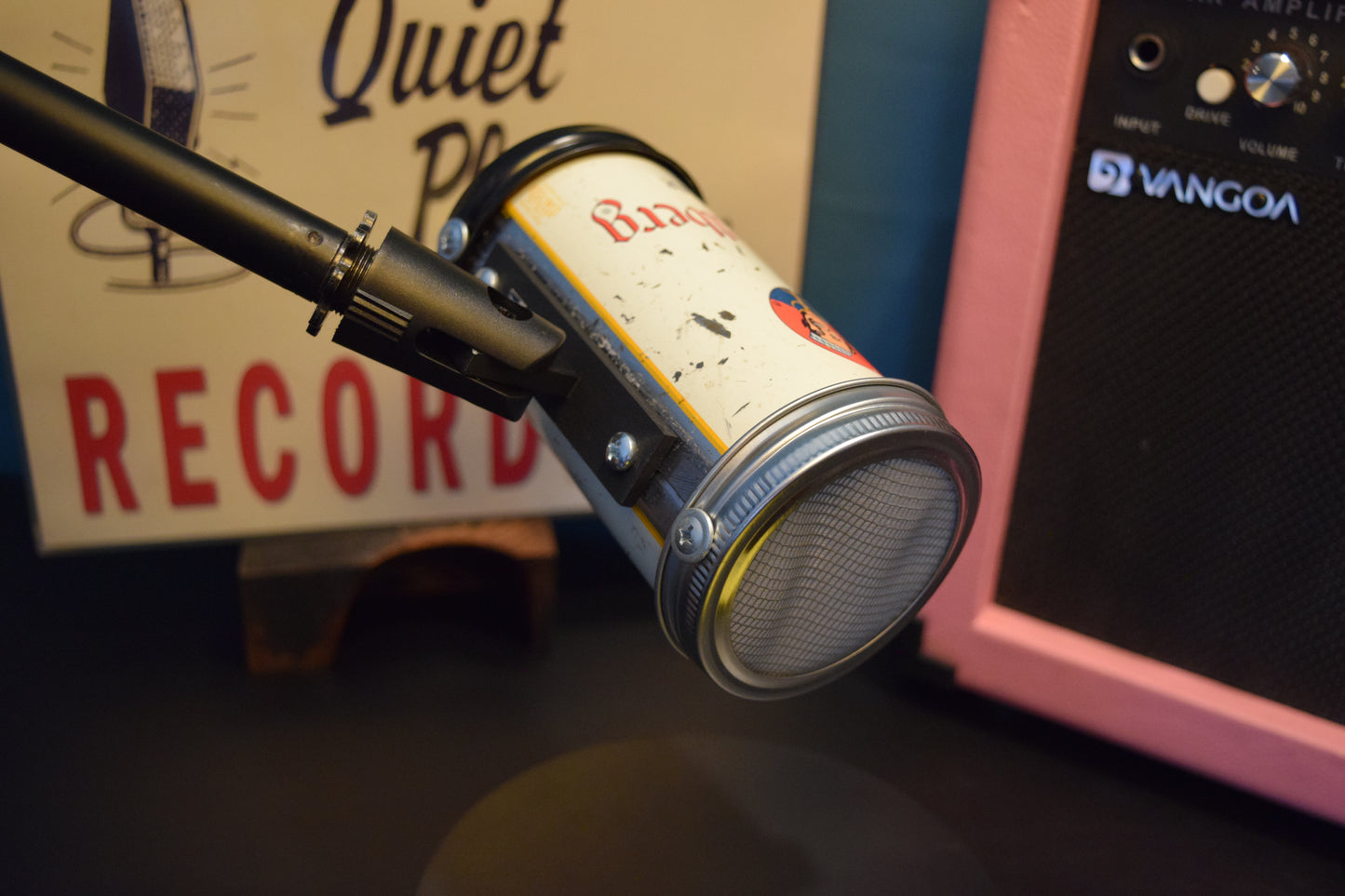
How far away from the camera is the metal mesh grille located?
0.52m

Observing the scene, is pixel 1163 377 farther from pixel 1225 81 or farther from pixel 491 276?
pixel 491 276

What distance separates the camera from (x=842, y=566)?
0.55 m

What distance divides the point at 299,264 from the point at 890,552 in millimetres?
321

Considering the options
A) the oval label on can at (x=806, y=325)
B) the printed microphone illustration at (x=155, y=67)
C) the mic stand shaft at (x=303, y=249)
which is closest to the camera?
the mic stand shaft at (x=303, y=249)

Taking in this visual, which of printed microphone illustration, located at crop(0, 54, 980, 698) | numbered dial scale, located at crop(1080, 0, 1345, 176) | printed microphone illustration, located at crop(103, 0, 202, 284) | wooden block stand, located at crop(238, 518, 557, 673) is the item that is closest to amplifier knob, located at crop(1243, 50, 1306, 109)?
numbered dial scale, located at crop(1080, 0, 1345, 176)

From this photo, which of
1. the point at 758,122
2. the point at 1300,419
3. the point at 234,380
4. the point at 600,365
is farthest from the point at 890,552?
the point at 234,380

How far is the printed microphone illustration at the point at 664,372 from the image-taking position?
1.58 ft

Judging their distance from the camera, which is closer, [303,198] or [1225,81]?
[1225,81]

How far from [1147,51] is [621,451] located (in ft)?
1.33

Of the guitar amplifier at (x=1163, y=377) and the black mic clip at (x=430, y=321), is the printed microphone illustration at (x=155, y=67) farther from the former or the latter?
the guitar amplifier at (x=1163, y=377)

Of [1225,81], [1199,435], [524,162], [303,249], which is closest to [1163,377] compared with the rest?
[1199,435]

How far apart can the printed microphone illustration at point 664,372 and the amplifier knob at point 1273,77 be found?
277 millimetres

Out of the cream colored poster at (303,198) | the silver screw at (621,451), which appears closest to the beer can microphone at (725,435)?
the silver screw at (621,451)

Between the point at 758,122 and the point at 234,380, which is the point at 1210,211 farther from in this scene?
the point at 234,380
